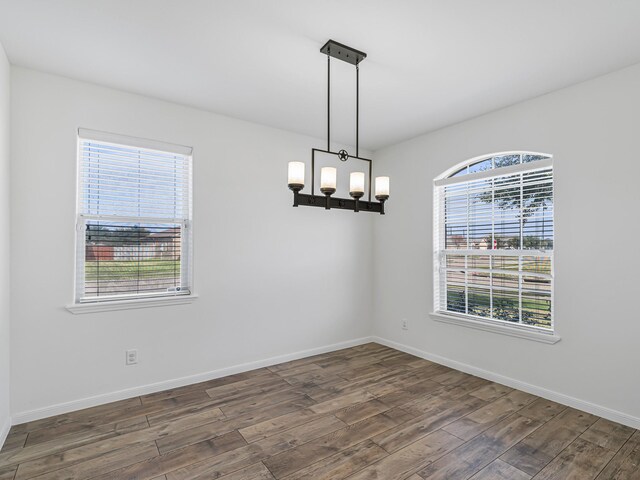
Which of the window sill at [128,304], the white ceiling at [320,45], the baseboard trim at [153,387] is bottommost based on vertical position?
the baseboard trim at [153,387]

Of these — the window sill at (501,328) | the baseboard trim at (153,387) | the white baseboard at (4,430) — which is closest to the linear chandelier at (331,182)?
the window sill at (501,328)

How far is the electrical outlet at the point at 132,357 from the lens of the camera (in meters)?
3.05

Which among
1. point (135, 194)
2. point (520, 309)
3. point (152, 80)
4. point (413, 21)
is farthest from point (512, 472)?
point (152, 80)

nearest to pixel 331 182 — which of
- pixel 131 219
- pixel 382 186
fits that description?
pixel 382 186

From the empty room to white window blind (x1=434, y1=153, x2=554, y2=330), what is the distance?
0.02 m

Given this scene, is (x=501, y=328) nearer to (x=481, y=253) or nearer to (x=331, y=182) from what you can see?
(x=481, y=253)

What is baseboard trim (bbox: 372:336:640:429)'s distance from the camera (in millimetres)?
2630

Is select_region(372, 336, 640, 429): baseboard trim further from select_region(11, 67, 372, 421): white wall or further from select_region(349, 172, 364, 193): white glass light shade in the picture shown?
select_region(349, 172, 364, 193): white glass light shade

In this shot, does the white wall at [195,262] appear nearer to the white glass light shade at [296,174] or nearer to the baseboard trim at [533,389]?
the baseboard trim at [533,389]

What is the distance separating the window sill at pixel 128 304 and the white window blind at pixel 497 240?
2.81 metres

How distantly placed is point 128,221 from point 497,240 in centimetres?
357

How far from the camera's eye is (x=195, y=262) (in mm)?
3393

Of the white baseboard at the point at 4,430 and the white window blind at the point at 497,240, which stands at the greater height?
the white window blind at the point at 497,240

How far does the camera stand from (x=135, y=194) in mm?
3121
